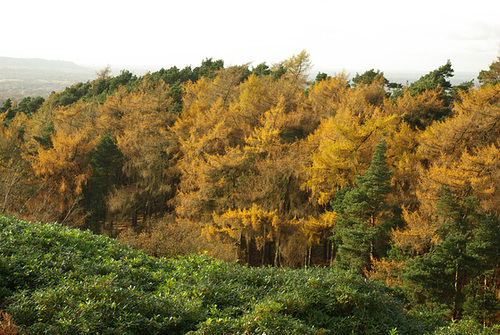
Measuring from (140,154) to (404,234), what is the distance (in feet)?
66.5

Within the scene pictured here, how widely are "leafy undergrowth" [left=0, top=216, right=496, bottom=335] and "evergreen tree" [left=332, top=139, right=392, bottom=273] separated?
965cm

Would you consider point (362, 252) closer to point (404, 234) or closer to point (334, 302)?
point (404, 234)

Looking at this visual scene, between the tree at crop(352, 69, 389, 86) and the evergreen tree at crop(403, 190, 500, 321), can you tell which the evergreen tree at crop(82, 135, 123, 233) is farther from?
the tree at crop(352, 69, 389, 86)

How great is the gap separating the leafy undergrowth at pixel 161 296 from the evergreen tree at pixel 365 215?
965 cm

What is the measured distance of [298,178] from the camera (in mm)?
21391

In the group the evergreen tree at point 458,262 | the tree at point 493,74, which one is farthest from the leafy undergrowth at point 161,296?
the tree at point 493,74

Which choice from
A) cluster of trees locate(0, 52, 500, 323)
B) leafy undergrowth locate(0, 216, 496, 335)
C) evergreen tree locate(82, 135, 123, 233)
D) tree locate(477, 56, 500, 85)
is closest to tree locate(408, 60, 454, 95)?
cluster of trees locate(0, 52, 500, 323)

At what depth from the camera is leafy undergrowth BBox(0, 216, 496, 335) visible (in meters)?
4.78

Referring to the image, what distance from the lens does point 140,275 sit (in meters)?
6.88

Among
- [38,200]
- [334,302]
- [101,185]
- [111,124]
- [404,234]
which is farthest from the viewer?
[111,124]

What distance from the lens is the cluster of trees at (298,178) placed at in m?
14.6

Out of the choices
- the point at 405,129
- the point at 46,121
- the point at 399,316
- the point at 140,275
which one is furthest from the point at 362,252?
the point at 46,121

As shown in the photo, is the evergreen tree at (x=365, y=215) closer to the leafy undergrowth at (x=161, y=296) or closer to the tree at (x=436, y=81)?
the leafy undergrowth at (x=161, y=296)

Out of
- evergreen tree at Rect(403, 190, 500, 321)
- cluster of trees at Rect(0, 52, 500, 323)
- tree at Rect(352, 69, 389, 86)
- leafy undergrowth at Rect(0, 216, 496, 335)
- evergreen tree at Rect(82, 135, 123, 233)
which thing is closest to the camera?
leafy undergrowth at Rect(0, 216, 496, 335)
